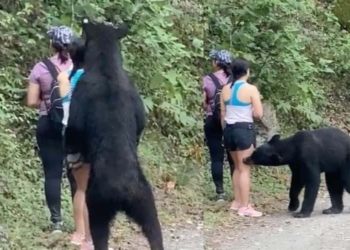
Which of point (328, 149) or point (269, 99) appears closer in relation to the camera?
point (328, 149)

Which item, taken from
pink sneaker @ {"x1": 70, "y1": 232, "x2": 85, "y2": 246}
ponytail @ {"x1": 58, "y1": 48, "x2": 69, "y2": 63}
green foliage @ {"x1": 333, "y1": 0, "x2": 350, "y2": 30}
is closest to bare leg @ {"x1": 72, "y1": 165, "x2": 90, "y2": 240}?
pink sneaker @ {"x1": 70, "y1": 232, "x2": 85, "y2": 246}

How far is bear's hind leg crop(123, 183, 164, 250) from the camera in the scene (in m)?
5.86

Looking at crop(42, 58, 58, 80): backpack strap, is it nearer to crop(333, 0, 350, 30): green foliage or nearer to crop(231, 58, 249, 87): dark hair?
crop(231, 58, 249, 87): dark hair

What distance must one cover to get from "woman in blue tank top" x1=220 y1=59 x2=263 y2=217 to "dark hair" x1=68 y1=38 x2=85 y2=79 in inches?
125

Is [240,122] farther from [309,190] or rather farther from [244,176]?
[309,190]

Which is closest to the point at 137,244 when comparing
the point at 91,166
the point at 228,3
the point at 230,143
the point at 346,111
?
the point at 91,166

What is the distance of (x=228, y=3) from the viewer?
11.1 meters

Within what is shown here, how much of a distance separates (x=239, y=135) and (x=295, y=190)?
1.00 metres

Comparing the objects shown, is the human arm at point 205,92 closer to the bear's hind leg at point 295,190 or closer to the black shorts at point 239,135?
the black shorts at point 239,135

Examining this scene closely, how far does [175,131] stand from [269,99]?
1.93m

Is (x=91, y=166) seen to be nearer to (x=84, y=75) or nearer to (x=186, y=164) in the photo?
(x=84, y=75)

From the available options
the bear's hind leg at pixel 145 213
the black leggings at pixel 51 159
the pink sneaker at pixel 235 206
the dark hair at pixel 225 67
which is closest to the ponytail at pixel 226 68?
the dark hair at pixel 225 67

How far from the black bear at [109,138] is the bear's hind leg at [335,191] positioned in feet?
13.9

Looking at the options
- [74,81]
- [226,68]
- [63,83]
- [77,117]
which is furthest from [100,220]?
[226,68]
